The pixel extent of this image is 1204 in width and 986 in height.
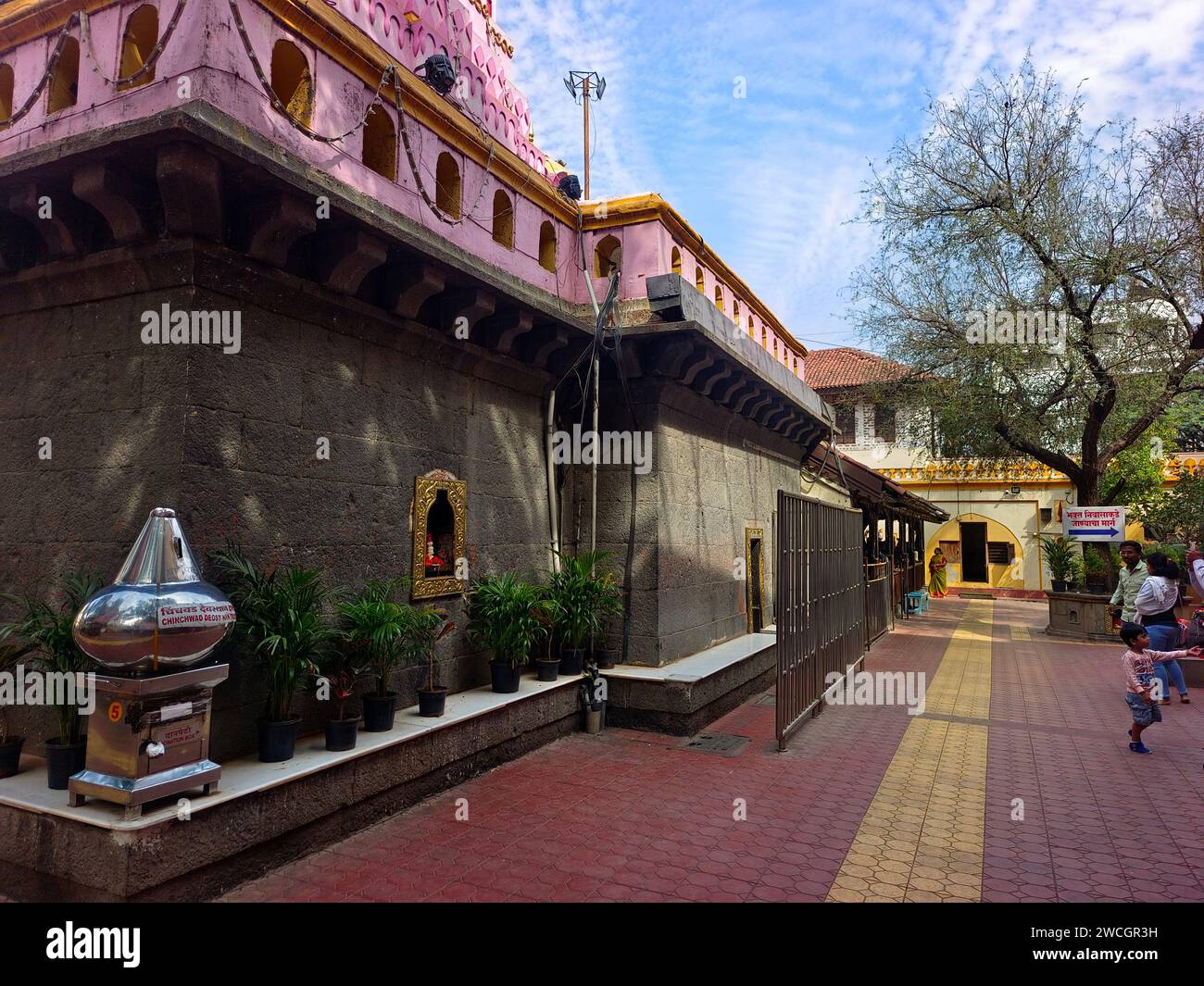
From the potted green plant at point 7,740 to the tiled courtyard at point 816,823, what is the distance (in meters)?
1.61

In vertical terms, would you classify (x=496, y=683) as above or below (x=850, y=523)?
below

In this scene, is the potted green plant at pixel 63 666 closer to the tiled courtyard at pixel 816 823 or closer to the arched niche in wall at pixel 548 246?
the tiled courtyard at pixel 816 823

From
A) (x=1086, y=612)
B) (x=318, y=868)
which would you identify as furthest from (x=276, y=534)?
(x=1086, y=612)

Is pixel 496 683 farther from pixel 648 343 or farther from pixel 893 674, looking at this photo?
pixel 893 674

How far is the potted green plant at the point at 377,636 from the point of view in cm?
489

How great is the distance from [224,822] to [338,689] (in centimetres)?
109

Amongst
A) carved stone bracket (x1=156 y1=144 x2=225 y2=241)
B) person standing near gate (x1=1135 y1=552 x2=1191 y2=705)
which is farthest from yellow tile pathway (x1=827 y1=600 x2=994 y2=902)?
carved stone bracket (x1=156 y1=144 x2=225 y2=241)

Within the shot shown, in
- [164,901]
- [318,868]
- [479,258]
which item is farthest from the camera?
[479,258]

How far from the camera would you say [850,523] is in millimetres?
9883

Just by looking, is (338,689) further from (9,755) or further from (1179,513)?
(1179,513)

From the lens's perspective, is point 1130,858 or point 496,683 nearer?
point 1130,858

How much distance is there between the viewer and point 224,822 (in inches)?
153

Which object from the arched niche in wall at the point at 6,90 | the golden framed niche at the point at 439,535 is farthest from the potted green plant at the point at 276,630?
the arched niche in wall at the point at 6,90

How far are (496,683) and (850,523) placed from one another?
540 centimetres
